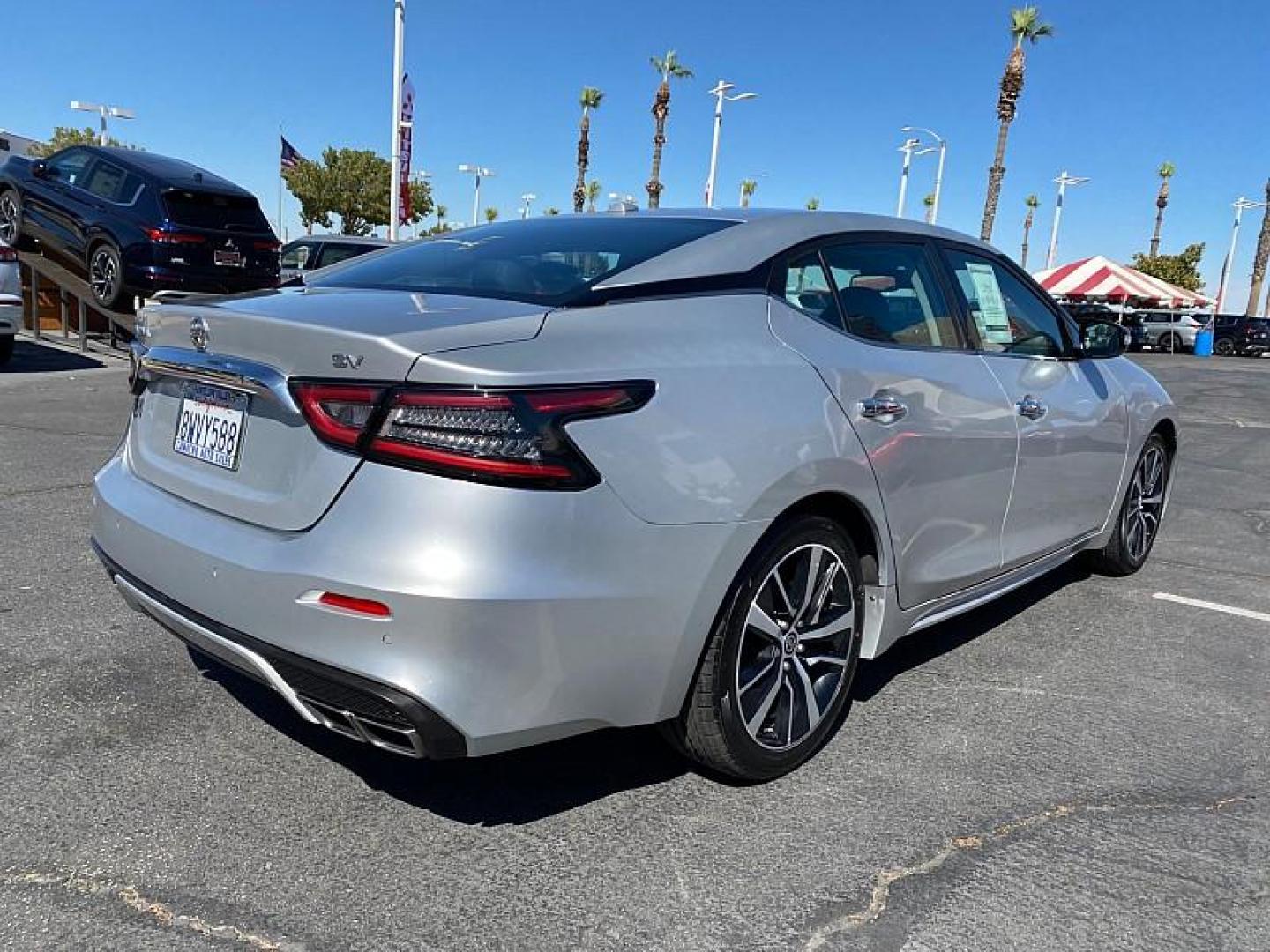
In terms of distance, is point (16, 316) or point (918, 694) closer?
point (918, 694)

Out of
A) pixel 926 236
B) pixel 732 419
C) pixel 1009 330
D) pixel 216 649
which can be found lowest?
pixel 216 649

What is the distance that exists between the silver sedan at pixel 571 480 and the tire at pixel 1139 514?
72.3 inches

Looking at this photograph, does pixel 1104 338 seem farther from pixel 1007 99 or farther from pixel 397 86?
pixel 1007 99

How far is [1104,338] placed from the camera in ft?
14.8

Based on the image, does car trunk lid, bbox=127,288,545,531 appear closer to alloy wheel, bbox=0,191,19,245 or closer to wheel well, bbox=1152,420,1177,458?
wheel well, bbox=1152,420,1177,458

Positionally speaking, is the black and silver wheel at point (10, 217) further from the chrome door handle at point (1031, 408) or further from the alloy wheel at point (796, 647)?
the alloy wheel at point (796, 647)

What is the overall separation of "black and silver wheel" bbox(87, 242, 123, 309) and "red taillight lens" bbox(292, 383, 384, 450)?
969 cm

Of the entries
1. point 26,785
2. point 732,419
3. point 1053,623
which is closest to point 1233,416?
point 1053,623

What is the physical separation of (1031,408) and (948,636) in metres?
1.04

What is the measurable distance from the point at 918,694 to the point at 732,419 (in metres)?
1.61

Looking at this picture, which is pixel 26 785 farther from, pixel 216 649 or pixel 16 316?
pixel 16 316

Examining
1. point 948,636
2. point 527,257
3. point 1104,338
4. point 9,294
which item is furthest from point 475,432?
point 9,294

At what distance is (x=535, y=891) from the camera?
2316mm

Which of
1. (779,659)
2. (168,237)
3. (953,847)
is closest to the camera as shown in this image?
(953,847)
